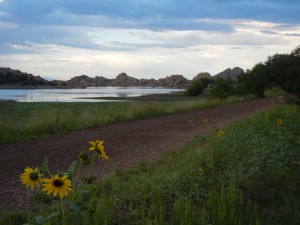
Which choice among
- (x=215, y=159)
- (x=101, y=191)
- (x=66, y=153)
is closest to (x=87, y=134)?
(x=66, y=153)

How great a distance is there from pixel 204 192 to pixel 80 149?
17.7ft

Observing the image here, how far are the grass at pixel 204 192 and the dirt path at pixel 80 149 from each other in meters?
0.95

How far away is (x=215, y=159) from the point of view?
745 centimetres

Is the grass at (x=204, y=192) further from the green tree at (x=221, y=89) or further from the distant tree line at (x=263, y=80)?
the green tree at (x=221, y=89)

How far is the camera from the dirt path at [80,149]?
22.7ft

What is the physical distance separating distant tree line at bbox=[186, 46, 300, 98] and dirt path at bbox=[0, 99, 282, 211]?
473 inches

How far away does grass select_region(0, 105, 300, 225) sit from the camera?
4.57m

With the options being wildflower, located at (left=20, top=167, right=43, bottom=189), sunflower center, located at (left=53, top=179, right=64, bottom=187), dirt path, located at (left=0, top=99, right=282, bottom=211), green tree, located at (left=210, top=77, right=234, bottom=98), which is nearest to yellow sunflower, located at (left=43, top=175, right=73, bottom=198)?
sunflower center, located at (left=53, top=179, right=64, bottom=187)

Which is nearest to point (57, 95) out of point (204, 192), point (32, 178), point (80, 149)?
point (80, 149)

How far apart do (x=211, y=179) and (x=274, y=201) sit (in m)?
0.84

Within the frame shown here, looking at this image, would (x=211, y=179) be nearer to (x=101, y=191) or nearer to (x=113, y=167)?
(x=101, y=191)

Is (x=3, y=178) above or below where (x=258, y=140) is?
below

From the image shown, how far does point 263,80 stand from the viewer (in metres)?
52.0

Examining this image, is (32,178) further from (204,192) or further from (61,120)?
(61,120)
